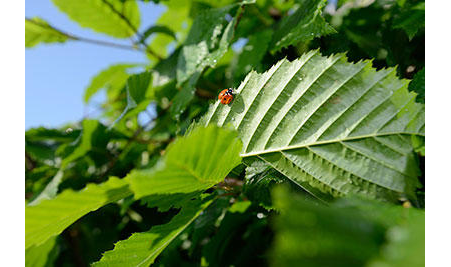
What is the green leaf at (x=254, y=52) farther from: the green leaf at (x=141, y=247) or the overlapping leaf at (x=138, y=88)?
the green leaf at (x=141, y=247)

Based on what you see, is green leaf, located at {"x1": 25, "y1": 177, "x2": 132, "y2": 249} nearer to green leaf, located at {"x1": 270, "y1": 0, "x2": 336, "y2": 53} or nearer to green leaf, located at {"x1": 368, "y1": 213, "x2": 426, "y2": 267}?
green leaf, located at {"x1": 368, "y1": 213, "x2": 426, "y2": 267}

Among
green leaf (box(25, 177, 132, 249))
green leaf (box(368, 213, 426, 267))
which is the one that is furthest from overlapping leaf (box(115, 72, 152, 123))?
green leaf (box(368, 213, 426, 267))

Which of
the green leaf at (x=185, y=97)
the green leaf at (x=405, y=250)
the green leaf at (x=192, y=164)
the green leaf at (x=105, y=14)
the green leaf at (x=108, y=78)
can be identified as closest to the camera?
the green leaf at (x=405, y=250)

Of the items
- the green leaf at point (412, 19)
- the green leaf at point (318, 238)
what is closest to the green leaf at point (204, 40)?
the green leaf at point (412, 19)
